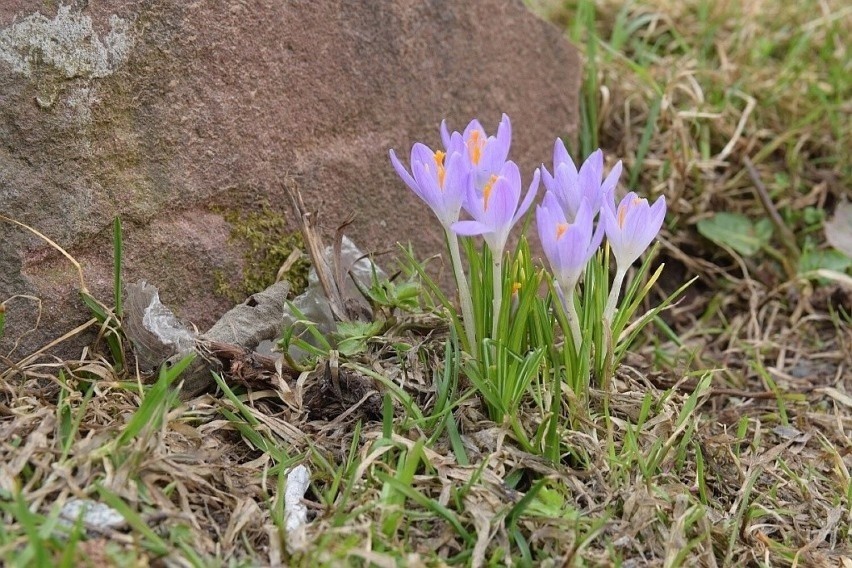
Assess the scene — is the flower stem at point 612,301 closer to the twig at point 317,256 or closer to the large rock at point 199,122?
the twig at point 317,256

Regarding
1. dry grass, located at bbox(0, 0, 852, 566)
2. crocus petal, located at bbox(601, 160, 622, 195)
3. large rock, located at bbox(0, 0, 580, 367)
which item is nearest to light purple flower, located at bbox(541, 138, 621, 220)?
crocus petal, located at bbox(601, 160, 622, 195)

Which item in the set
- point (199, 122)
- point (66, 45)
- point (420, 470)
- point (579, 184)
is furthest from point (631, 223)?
point (66, 45)

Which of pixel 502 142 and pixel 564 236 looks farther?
pixel 502 142

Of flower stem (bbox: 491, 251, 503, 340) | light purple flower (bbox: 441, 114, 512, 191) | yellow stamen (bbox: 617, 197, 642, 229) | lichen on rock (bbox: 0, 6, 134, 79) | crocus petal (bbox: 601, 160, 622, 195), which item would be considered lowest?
flower stem (bbox: 491, 251, 503, 340)

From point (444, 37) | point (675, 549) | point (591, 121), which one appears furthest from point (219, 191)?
point (591, 121)

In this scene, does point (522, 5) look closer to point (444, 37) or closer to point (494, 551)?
point (444, 37)

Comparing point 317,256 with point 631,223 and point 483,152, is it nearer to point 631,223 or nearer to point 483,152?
point 483,152

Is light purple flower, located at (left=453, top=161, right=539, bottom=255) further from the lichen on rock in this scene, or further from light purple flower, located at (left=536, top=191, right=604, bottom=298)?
the lichen on rock
